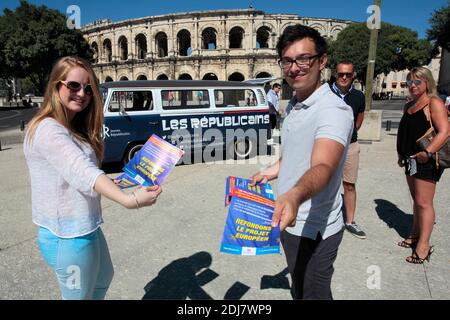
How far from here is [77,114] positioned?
1839 millimetres

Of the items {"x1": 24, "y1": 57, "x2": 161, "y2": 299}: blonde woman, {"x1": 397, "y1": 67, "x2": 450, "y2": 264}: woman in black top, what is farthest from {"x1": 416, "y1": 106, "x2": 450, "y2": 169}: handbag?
{"x1": 24, "y1": 57, "x2": 161, "y2": 299}: blonde woman

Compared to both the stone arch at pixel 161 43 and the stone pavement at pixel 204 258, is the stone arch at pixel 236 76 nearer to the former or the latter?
the stone arch at pixel 161 43

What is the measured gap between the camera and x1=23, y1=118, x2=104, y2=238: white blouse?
1471 millimetres

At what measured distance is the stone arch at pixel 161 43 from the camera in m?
51.8

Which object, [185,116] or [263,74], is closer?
[185,116]

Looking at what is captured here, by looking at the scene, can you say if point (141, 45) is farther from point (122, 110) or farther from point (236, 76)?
point (122, 110)

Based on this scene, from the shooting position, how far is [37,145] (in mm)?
1522

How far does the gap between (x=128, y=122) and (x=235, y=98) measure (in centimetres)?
313

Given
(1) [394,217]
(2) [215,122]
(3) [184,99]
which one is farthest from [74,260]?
(2) [215,122]

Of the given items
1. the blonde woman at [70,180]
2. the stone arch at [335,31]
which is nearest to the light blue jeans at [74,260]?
the blonde woman at [70,180]

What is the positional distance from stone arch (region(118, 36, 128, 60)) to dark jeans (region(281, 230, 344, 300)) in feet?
193

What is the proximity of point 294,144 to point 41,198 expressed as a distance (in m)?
1.36

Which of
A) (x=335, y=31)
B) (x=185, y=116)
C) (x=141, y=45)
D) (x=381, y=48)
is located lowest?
(x=185, y=116)

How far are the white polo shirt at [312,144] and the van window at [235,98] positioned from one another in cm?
700
